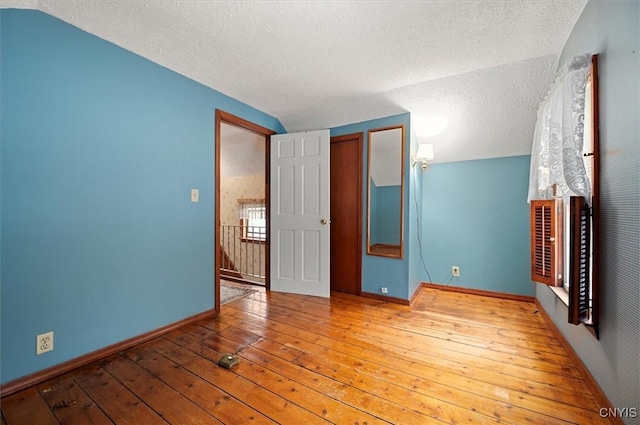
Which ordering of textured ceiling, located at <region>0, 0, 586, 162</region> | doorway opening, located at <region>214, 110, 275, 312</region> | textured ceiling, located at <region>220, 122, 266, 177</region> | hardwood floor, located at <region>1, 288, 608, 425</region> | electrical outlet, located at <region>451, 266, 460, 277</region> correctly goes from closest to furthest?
1. hardwood floor, located at <region>1, 288, 608, 425</region>
2. textured ceiling, located at <region>0, 0, 586, 162</region>
3. electrical outlet, located at <region>451, 266, 460, 277</region>
4. textured ceiling, located at <region>220, 122, 266, 177</region>
5. doorway opening, located at <region>214, 110, 275, 312</region>

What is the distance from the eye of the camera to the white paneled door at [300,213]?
118 inches

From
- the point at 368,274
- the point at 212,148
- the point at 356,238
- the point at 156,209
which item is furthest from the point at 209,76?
the point at 368,274

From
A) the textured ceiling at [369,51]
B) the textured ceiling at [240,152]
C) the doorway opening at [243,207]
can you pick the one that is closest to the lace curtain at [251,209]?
the doorway opening at [243,207]

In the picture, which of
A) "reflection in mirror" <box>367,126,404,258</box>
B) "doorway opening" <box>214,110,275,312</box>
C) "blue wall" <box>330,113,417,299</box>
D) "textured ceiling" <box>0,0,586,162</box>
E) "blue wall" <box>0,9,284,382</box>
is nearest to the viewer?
"blue wall" <box>0,9,284,382</box>

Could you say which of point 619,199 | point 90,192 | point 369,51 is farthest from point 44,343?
point 619,199

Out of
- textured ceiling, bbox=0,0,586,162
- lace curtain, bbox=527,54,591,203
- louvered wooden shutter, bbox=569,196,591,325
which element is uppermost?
textured ceiling, bbox=0,0,586,162

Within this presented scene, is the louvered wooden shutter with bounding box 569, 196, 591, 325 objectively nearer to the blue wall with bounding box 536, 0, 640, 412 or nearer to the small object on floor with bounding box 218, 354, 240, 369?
the blue wall with bounding box 536, 0, 640, 412

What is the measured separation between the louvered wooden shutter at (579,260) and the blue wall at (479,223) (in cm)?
191

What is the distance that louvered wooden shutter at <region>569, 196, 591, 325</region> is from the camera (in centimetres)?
128

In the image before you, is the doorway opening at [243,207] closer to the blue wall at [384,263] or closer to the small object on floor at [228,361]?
the blue wall at [384,263]

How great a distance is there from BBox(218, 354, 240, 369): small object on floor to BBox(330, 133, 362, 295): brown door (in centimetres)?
172

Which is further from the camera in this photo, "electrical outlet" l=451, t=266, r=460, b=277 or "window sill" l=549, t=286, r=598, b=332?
"electrical outlet" l=451, t=266, r=460, b=277

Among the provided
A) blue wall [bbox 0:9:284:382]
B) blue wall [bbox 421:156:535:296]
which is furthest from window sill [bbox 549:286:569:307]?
blue wall [bbox 0:9:284:382]

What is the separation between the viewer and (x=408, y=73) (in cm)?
223
